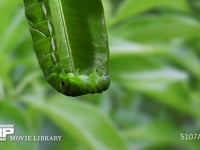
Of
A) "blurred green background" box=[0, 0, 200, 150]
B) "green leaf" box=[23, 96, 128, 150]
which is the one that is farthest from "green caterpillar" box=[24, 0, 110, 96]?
"green leaf" box=[23, 96, 128, 150]

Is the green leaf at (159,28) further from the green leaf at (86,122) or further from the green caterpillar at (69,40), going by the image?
the green caterpillar at (69,40)

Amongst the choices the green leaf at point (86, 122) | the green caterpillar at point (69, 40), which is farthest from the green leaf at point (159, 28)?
the green caterpillar at point (69, 40)

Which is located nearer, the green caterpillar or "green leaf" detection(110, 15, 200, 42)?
the green caterpillar

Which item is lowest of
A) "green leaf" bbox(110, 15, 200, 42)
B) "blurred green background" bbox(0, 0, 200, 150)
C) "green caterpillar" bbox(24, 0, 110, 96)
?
"green caterpillar" bbox(24, 0, 110, 96)

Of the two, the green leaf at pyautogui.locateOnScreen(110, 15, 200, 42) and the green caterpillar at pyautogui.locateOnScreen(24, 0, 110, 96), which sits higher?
the green leaf at pyautogui.locateOnScreen(110, 15, 200, 42)

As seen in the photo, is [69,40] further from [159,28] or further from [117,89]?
[117,89]

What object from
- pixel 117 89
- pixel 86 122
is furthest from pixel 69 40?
pixel 117 89

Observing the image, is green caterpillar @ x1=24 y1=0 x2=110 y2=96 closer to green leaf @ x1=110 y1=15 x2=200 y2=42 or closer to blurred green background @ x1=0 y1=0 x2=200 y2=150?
blurred green background @ x1=0 y1=0 x2=200 y2=150
